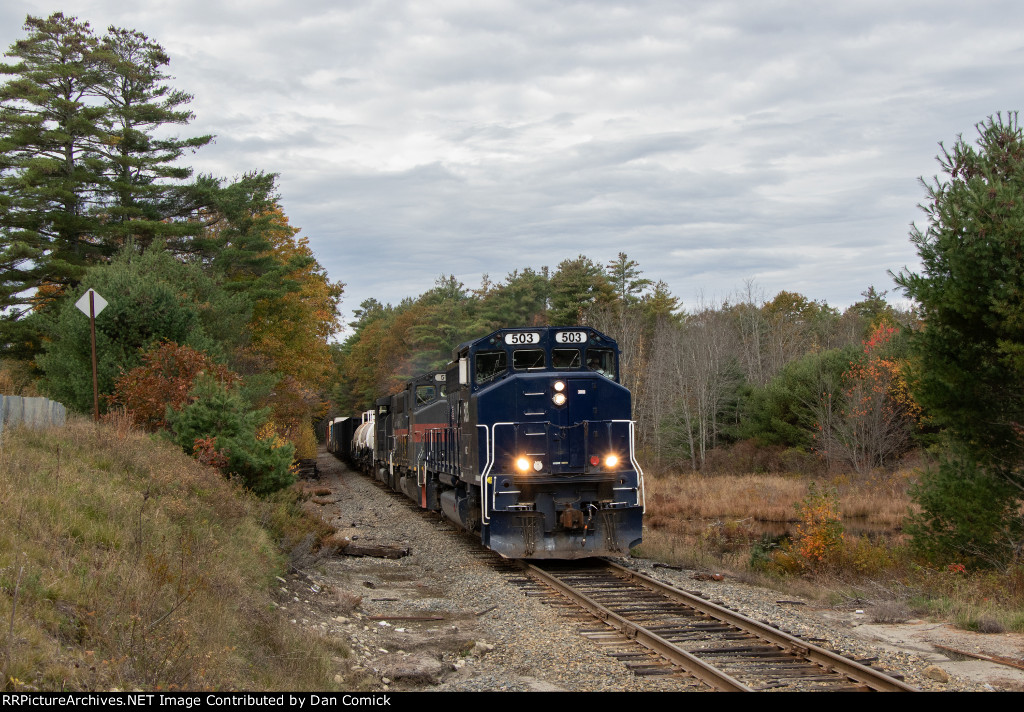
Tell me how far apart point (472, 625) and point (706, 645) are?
3182mm

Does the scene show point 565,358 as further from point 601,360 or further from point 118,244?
point 118,244

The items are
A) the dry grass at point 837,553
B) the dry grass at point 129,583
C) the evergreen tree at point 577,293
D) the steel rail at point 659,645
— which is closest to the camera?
the dry grass at point 129,583

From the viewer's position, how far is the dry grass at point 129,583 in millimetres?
6098

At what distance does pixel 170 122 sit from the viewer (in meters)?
33.7

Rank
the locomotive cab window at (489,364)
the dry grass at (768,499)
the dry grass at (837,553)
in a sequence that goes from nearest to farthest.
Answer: the dry grass at (837,553)
the locomotive cab window at (489,364)
the dry grass at (768,499)

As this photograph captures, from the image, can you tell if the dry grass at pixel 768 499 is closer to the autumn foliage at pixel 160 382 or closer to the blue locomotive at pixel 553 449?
the blue locomotive at pixel 553 449

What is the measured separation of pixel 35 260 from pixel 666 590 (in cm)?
2737

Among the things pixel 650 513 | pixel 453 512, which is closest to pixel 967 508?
pixel 453 512

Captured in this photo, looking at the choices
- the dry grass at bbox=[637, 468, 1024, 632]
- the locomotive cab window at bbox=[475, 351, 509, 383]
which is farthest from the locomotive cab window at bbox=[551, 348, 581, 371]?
the dry grass at bbox=[637, 468, 1024, 632]

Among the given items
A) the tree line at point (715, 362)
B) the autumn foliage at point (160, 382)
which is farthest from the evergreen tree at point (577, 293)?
the autumn foliage at point (160, 382)

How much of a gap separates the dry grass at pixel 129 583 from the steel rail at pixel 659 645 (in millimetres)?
3359

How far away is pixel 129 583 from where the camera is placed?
24.8 feet

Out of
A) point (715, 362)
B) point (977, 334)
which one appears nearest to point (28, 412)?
point (977, 334)

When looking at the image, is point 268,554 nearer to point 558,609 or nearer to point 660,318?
point 558,609
